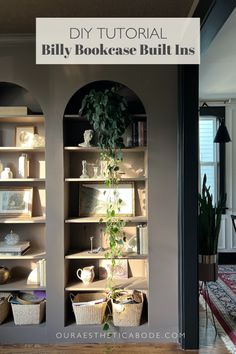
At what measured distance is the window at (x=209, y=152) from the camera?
4.96 metres

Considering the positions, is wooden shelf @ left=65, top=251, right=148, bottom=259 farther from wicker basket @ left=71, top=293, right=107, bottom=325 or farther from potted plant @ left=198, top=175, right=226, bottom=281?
potted plant @ left=198, top=175, right=226, bottom=281

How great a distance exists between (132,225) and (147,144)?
0.80m

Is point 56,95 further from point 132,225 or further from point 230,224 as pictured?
point 230,224

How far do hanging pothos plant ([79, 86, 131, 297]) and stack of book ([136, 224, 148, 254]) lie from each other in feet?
0.53

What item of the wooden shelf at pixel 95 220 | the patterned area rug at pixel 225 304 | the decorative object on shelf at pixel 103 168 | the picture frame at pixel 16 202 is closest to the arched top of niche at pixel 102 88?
the decorative object on shelf at pixel 103 168

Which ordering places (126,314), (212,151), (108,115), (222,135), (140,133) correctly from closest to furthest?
(108,115) < (126,314) < (140,133) < (222,135) < (212,151)

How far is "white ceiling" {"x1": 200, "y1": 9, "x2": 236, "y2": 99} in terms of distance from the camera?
2.88 meters

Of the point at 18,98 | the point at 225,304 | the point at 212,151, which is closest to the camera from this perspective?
the point at 18,98

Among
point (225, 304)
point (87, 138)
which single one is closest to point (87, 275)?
point (87, 138)

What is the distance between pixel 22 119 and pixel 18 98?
0.29 m

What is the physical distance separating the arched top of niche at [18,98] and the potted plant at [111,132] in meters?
0.61

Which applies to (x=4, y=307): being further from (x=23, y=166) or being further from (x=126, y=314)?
(x=23, y=166)

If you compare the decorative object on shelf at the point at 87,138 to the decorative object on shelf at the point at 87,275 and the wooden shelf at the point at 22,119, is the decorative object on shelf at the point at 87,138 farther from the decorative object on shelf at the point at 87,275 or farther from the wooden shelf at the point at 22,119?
the decorative object on shelf at the point at 87,275

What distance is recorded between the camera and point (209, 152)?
4.99 meters
